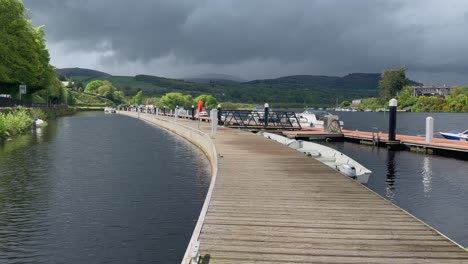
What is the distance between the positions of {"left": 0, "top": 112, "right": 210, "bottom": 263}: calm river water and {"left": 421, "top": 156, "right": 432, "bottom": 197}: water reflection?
9.39 metres

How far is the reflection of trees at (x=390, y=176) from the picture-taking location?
736 inches

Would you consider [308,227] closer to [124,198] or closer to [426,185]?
[124,198]

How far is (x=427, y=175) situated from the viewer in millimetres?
23328

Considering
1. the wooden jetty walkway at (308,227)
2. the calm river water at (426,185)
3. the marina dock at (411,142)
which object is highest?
the wooden jetty walkway at (308,227)

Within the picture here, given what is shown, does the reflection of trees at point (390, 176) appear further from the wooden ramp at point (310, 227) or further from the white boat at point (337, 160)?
the wooden ramp at point (310, 227)

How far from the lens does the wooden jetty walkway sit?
24.6 feet

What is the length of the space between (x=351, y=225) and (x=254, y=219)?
1.98 meters

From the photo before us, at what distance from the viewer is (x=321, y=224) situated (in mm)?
9297

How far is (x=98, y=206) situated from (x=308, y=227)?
8.35 metres

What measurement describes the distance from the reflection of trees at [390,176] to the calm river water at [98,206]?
7628 mm

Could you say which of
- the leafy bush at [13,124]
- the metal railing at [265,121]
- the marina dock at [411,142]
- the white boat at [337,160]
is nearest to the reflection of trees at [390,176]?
the white boat at [337,160]

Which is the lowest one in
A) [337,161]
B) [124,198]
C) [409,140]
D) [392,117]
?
[124,198]

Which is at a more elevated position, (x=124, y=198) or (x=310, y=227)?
(x=310, y=227)

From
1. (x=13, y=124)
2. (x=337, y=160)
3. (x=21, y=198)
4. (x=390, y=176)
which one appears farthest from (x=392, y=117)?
(x=13, y=124)
